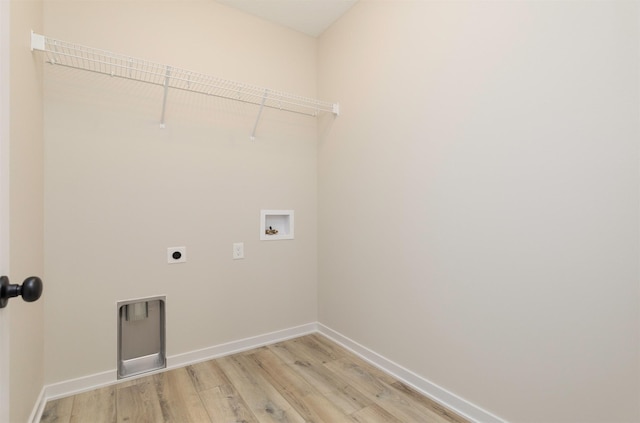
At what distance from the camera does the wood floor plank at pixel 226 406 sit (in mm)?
1565

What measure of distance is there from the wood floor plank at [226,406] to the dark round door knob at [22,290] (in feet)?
4.00

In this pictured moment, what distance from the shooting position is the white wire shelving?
5.39ft

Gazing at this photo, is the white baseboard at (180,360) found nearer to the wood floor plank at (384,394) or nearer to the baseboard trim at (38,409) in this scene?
the baseboard trim at (38,409)

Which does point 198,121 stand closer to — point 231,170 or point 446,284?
point 231,170

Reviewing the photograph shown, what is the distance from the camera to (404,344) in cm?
190

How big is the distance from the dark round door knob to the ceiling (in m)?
2.25

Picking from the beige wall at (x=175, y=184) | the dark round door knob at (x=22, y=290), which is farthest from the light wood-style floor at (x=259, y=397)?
the dark round door knob at (x=22, y=290)

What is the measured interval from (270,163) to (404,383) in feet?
5.85

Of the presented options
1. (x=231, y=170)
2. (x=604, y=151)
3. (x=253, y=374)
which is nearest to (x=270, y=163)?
(x=231, y=170)

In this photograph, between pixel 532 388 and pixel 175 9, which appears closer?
pixel 532 388

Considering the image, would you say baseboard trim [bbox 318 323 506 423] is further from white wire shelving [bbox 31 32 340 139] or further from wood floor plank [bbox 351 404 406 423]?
white wire shelving [bbox 31 32 340 139]

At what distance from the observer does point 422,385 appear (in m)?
1.77

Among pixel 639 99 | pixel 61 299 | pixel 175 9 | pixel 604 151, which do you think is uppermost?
pixel 175 9

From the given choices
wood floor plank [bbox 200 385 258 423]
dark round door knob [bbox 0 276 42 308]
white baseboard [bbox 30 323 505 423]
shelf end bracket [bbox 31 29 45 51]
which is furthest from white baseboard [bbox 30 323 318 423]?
shelf end bracket [bbox 31 29 45 51]
